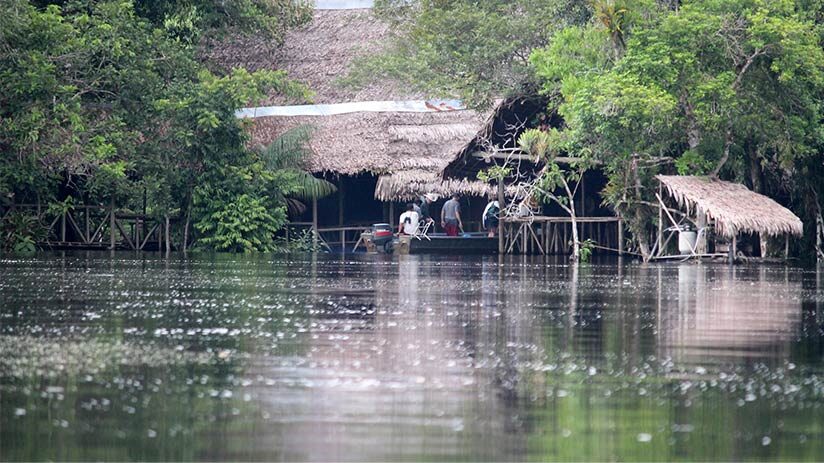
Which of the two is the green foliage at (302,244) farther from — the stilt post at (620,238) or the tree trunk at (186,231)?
the stilt post at (620,238)

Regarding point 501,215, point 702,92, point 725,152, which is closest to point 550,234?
point 501,215

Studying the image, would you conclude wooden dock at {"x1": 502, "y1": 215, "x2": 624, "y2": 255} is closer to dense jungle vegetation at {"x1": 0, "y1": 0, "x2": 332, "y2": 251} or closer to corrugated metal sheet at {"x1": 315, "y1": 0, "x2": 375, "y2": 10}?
dense jungle vegetation at {"x1": 0, "y1": 0, "x2": 332, "y2": 251}

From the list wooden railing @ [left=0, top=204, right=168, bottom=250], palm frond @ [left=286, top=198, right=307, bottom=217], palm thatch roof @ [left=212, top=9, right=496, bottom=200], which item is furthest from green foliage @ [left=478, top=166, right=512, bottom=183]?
wooden railing @ [left=0, top=204, right=168, bottom=250]

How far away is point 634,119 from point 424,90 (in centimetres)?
965

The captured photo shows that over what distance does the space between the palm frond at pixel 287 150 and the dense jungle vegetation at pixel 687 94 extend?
4700 mm

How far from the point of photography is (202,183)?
29.9 meters

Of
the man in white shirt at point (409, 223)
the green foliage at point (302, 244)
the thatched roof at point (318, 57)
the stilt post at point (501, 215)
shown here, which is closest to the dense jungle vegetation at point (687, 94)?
the stilt post at point (501, 215)

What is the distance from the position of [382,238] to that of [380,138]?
8.29 ft

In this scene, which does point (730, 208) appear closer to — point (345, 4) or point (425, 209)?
point (425, 209)

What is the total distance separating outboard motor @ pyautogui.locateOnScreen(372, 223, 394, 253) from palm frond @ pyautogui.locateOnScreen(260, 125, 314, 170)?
245cm

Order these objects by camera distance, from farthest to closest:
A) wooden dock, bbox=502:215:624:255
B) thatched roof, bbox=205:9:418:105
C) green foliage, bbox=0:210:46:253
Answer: thatched roof, bbox=205:9:418:105
wooden dock, bbox=502:215:624:255
green foliage, bbox=0:210:46:253

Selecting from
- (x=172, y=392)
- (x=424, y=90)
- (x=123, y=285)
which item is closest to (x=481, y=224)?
(x=424, y=90)

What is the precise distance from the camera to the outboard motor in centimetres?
3231

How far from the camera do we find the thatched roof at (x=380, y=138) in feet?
106
